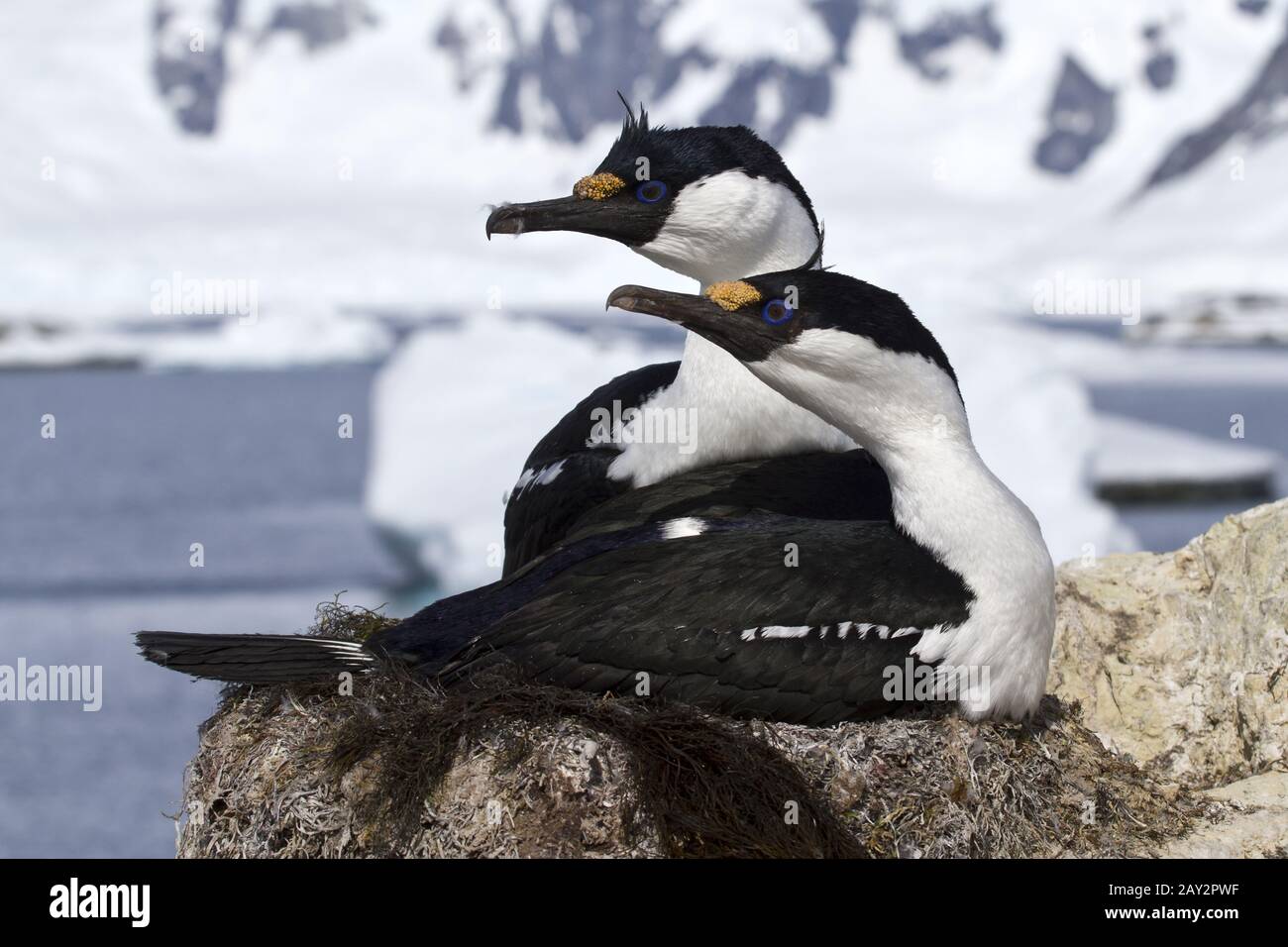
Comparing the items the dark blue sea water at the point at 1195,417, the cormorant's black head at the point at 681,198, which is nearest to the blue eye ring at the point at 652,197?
the cormorant's black head at the point at 681,198

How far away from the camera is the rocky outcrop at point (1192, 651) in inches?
236

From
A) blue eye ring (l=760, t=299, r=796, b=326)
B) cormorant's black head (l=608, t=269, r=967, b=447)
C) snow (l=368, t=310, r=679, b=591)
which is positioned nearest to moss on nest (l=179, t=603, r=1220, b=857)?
cormorant's black head (l=608, t=269, r=967, b=447)

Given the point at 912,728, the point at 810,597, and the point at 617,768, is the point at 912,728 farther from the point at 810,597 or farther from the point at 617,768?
the point at 617,768

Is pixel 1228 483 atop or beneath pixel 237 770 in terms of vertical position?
atop

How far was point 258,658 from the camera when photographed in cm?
503

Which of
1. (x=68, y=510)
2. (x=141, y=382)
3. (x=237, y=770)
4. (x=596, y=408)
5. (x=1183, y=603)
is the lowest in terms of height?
(x=237, y=770)

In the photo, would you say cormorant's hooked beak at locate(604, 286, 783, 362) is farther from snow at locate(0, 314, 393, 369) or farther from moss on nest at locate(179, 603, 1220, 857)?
snow at locate(0, 314, 393, 369)

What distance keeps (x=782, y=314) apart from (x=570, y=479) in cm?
183

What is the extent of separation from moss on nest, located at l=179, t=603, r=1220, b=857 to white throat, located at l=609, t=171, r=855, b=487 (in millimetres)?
1616

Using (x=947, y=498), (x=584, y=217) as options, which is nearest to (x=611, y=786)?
(x=947, y=498)

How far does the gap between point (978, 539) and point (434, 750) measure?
6.06 feet

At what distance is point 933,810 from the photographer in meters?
4.50

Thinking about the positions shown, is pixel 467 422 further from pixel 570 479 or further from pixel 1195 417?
pixel 1195 417
